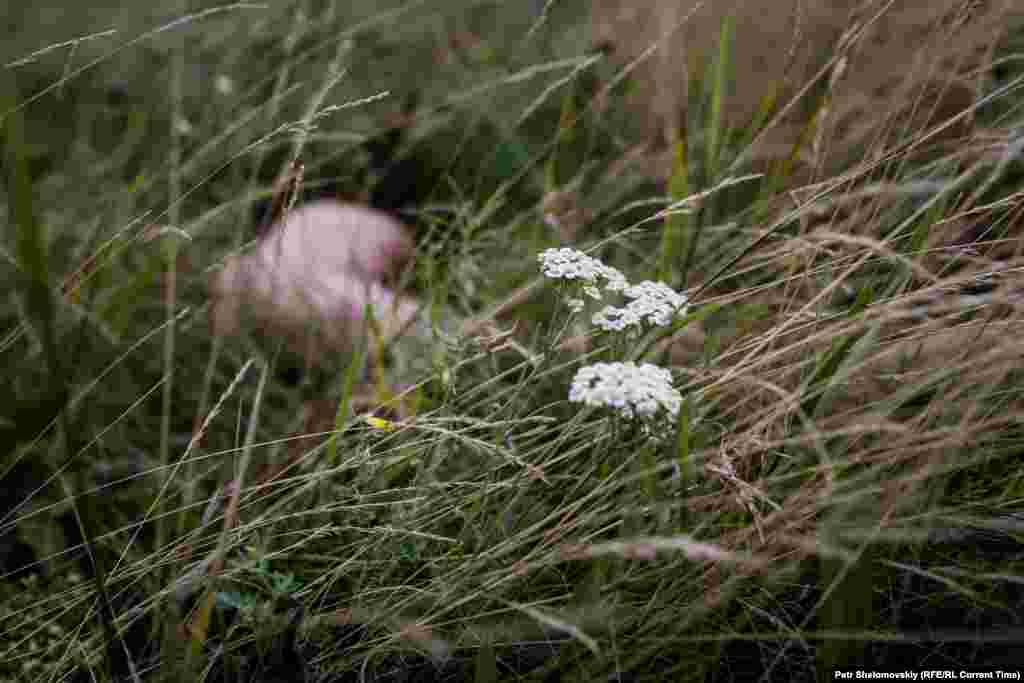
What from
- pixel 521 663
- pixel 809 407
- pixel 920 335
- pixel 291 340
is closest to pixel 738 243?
pixel 809 407

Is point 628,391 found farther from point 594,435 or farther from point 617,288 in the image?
point 594,435

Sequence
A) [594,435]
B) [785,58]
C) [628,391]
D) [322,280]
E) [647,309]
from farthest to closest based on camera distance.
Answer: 1. [322,280]
2. [785,58]
3. [594,435]
4. [647,309]
5. [628,391]

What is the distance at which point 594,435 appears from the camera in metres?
1.16

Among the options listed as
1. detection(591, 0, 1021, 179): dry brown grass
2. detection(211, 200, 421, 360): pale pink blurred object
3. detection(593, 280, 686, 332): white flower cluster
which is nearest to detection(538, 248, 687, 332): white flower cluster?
detection(593, 280, 686, 332): white flower cluster

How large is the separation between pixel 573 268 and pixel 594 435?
253 mm

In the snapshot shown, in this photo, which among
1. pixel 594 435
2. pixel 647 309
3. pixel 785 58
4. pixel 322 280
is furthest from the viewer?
pixel 322 280

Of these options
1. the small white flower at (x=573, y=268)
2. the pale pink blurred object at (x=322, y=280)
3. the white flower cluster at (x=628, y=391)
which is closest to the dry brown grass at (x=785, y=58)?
the pale pink blurred object at (x=322, y=280)

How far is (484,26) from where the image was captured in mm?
3367

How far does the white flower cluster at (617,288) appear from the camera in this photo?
0.96 meters

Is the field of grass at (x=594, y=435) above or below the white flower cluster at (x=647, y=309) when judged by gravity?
below

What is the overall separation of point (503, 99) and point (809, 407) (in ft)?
5.76

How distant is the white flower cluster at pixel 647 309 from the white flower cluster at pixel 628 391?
0.28 ft

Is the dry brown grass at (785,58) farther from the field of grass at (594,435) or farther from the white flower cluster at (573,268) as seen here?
the white flower cluster at (573,268)

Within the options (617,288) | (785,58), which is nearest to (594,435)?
(617,288)
